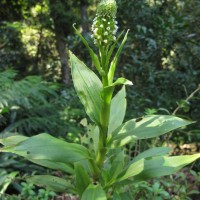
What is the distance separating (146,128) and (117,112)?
0.28 metres

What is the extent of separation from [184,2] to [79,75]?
10.7 feet

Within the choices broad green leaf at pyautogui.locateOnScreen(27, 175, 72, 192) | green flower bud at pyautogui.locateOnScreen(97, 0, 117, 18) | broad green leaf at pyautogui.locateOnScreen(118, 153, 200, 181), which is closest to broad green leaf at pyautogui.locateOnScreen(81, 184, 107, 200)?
broad green leaf at pyautogui.locateOnScreen(118, 153, 200, 181)

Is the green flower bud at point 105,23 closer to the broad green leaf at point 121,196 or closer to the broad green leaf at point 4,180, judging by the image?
the broad green leaf at point 121,196

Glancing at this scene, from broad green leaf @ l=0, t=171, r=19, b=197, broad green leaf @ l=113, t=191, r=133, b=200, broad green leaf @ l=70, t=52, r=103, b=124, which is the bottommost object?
broad green leaf @ l=0, t=171, r=19, b=197

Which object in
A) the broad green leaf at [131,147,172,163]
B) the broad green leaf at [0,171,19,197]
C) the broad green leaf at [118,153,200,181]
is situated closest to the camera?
the broad green leaf at [118,153,200,181]

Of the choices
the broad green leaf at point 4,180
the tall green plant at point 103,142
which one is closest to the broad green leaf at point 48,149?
the tall green plant at point 103,142

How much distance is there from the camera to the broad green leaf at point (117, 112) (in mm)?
1887

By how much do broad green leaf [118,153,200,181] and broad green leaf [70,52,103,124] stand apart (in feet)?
0.89

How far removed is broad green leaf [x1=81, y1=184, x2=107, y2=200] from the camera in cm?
164

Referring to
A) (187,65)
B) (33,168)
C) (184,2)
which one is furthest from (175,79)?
(33,168)

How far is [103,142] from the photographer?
5.91 ft

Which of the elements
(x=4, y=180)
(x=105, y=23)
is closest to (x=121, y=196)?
(x=105, y=23)

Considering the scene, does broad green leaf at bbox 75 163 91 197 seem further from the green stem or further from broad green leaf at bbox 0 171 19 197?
broad green leaf at bbox 0 171 19 197

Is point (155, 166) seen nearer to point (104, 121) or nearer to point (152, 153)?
point (152, 153)
